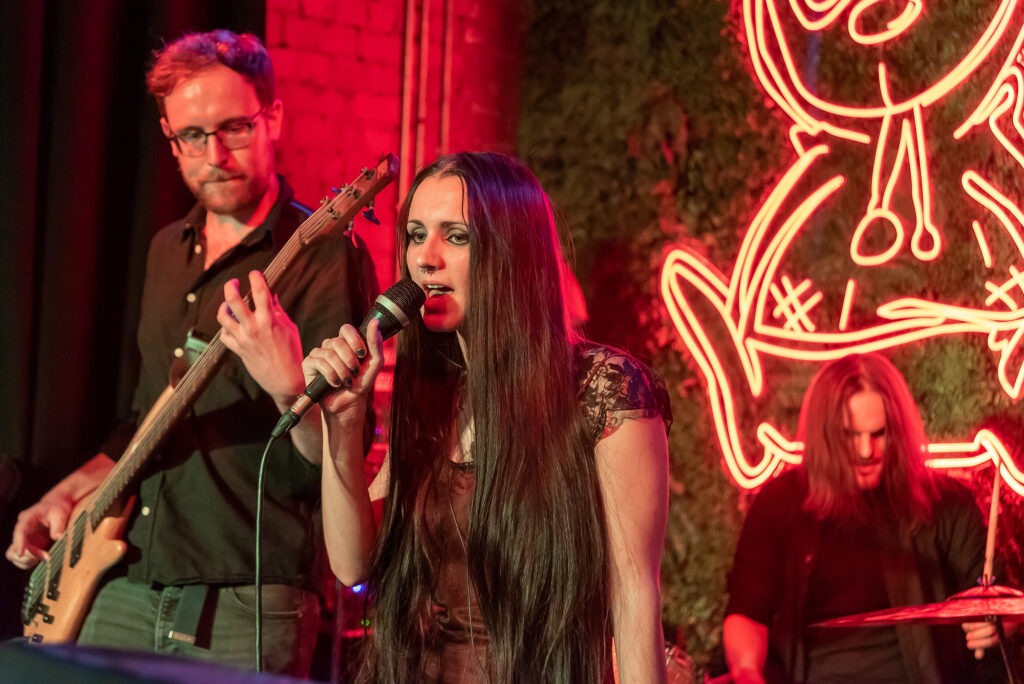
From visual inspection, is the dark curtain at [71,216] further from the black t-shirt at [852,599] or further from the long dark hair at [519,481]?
the black t-shirt at [852,599]

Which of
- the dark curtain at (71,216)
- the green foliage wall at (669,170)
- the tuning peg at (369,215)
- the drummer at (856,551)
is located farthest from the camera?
the green foliage wall at (669,170)

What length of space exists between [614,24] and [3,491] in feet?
9.04

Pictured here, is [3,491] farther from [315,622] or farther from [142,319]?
[315,622]

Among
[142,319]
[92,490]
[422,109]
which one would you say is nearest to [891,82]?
[422,109]

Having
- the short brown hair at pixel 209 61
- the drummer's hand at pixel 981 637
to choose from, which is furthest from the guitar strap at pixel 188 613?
the drummer's hand at pixel 981 637

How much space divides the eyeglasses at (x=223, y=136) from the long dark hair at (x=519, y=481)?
2.71 feet

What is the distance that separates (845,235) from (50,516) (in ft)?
8.84

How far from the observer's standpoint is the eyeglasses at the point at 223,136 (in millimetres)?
2686

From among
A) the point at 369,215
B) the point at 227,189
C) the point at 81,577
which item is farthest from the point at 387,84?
the point at 81,577

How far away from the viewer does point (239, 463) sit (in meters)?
2.55

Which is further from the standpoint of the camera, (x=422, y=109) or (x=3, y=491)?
(x=422, y=109)

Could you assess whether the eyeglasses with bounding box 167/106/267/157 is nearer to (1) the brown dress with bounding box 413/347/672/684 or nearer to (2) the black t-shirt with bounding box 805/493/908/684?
(1) the brown dress with bounding box 413/347/672/684

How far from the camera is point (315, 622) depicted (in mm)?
2592

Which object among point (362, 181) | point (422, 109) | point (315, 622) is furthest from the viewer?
point (422, 109)
